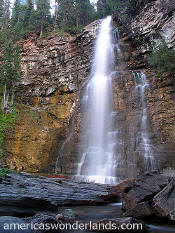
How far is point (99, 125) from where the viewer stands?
1925 centimetres

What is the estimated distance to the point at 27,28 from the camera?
1419 inches

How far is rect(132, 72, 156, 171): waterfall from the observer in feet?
49.3

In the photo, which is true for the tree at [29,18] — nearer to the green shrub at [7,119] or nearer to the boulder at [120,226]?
the green shrub at [7,119]

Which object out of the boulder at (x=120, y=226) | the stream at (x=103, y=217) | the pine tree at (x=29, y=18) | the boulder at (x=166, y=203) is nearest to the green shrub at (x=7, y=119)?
the stream at (x=103, y=217)

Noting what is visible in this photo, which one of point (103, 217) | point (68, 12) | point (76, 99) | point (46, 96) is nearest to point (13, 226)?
point (103, 217)

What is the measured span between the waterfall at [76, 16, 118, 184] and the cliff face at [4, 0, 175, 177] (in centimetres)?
70

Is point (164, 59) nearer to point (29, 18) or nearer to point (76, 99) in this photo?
point (76, 99)

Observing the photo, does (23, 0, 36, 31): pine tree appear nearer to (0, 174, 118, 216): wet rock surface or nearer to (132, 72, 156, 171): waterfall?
(132, 72, 156, 171): waterfall

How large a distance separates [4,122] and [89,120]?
320 inches

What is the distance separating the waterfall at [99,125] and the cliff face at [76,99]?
27.5 inches

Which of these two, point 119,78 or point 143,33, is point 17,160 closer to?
point 119,78

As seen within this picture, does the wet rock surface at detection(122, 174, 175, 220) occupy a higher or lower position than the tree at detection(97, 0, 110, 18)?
lower

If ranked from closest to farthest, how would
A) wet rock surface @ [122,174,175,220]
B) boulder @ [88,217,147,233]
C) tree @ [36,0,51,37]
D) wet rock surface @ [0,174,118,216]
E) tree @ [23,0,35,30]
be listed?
boulder @ [88,217,147,233]
wet rock surface @ [122,174,175,220]
wet rock surface @ [0,174,118,216]
tree @ [36,0,51,37]
tree @ [23,0,35,30]

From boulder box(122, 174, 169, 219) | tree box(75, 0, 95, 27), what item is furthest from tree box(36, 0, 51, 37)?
boulder box(122, 174, 169, 219)
